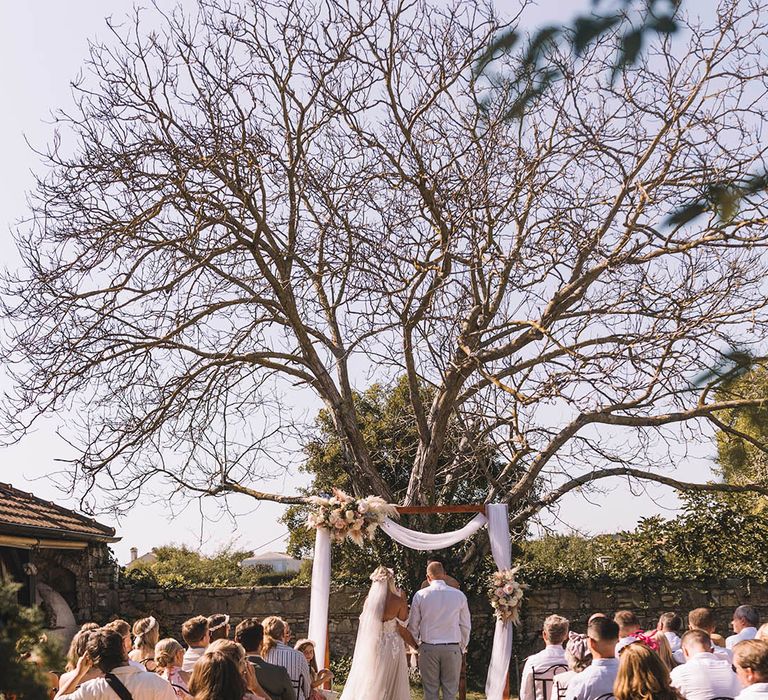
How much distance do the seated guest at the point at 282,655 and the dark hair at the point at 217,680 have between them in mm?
2263

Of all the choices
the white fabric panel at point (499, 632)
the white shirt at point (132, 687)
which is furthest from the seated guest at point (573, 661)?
the white fabric panel at point (499, 632)

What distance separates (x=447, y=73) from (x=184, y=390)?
6.22 metres

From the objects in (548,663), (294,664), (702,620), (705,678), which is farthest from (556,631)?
(294,664)

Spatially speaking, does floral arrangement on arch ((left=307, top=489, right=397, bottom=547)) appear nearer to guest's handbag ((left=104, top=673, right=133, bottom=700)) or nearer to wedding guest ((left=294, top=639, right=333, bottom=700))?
wedding guest ((left=294, top=639, right=333, bottom=700))

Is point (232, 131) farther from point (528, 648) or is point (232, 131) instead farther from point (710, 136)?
point (528, 648)

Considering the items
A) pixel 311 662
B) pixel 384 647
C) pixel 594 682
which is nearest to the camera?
pixel 594 682

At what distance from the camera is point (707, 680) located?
18.4 ft

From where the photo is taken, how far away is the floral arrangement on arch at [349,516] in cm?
1203

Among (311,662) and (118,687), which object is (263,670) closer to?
(118,687)

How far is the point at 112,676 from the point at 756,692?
322 cm

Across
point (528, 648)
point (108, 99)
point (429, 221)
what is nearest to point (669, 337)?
point (429, 221)

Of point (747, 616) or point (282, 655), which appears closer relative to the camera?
point (282, 655)

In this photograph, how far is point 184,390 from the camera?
47.1 feet

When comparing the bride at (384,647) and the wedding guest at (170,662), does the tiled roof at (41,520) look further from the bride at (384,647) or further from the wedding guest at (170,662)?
the wedding guest at (170,662)
